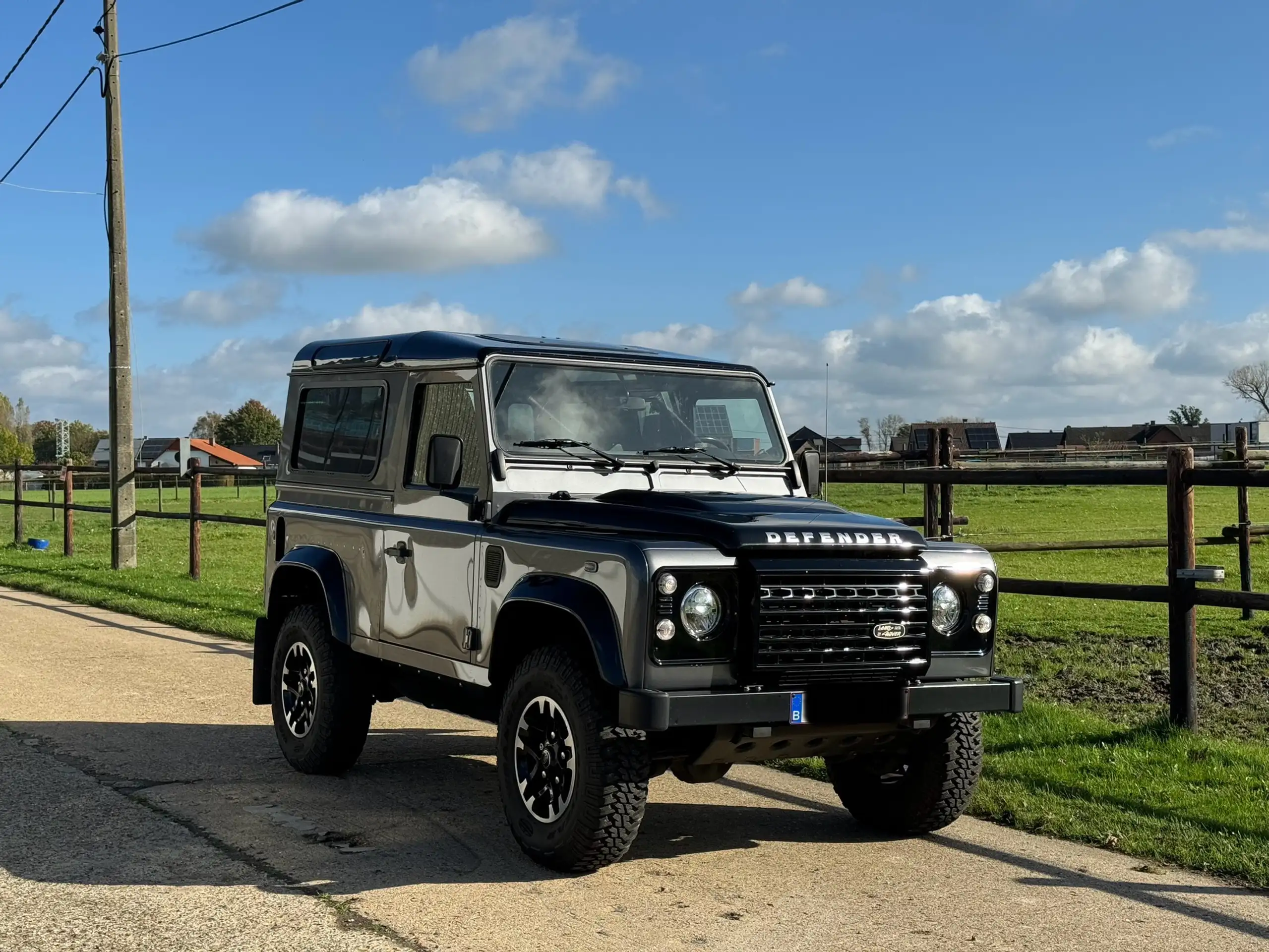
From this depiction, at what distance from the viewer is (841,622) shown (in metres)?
5.36

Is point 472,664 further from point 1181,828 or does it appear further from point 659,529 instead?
point 1181,828

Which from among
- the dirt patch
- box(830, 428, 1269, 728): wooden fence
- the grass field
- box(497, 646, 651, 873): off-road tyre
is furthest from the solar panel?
box(497, 646, 651, 873): off-road tyre

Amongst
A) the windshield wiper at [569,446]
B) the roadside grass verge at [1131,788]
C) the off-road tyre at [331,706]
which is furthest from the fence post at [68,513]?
the windshield wiper at [569,446]

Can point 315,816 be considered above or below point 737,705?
below

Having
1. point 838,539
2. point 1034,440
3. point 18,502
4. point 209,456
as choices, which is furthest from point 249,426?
point 838,539

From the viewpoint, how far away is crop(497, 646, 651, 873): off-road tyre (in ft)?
17.4

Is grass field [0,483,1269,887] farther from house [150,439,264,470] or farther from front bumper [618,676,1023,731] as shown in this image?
house [150,439,264,470]

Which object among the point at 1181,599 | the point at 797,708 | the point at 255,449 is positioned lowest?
the point at 797,708

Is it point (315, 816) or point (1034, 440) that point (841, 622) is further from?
point (1034, 440)

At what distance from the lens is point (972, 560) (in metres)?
5.84

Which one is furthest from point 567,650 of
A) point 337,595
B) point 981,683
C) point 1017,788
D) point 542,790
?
point 1017,788

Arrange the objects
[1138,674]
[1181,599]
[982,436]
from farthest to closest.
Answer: [982,436] → [1138,674] → [1181,599]

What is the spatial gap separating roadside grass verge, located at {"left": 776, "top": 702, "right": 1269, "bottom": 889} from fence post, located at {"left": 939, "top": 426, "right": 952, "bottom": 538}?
2.35 metres

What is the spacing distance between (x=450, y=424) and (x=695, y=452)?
118cm
